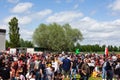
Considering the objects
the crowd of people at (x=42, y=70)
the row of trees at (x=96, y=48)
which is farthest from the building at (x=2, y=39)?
the row of trees at (x=96, y=48)

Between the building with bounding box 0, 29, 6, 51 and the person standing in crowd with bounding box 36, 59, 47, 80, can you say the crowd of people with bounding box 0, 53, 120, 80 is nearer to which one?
the person standing in crowd with bounding box 36, 59, 47, 80

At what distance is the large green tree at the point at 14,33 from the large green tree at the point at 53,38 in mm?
25597

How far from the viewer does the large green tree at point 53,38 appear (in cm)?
13288

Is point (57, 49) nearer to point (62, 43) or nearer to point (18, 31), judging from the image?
point (62, 43)

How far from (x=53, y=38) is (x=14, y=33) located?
99.5 feet

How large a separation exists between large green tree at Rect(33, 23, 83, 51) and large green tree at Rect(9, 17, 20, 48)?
25.6 meters

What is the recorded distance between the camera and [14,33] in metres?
105

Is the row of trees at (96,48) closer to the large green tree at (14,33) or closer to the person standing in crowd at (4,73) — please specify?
the large green tree at (14,33)

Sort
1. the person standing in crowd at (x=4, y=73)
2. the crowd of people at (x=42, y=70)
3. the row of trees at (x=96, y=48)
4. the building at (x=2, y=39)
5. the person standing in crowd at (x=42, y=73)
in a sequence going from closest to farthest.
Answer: the person standing in crowd at (x=4, y=73) → the crowd of people at (x=42, y=70) → the person standing in crowd at (x=42, y=73) → the building at (x=2, y=39) → the row of trees at (x=96, y=48)

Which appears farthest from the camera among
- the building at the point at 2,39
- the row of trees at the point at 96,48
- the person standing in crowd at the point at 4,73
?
the row of trees at the point at 96,48

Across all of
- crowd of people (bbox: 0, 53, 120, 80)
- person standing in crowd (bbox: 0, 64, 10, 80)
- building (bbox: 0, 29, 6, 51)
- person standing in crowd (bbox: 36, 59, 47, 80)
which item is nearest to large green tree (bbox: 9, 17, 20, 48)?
building (bbox: 0, 29, 6, 51)

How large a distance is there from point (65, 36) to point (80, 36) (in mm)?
13457

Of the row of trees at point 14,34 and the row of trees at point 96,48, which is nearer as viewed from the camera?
the row of trees at point 14,34

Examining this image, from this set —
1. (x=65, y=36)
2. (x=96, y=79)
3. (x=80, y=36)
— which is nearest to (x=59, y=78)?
(x=96, y=79)
